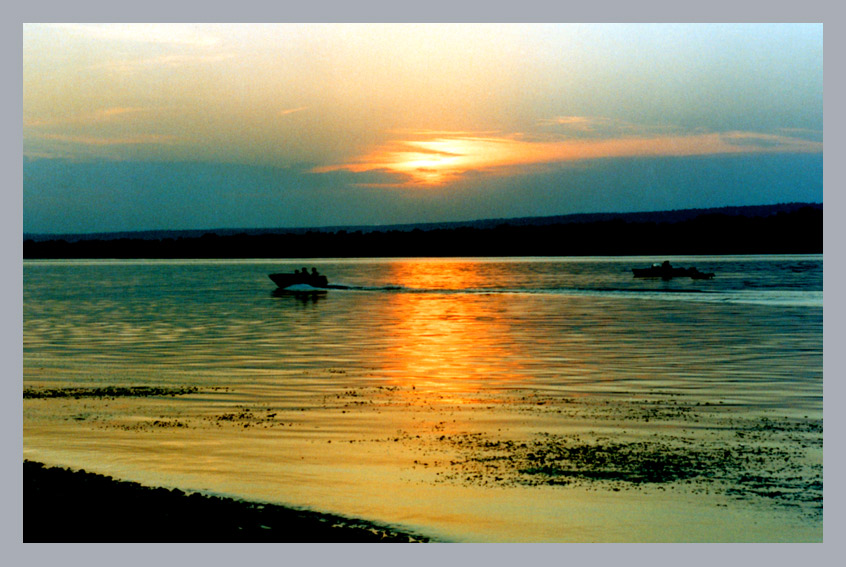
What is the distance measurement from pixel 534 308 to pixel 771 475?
40.0 meters

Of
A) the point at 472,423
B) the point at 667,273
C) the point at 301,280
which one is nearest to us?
the point at 472,423

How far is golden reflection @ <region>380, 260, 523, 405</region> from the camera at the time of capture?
23.1 m

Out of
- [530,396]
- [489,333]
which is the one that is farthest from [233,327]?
[530,396]

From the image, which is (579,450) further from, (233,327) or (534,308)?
(534,308)

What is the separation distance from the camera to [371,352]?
31.2 metres

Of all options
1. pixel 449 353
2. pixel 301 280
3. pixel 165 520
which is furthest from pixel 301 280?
pixel 165 520

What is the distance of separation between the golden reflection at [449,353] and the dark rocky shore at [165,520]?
850 centimetres

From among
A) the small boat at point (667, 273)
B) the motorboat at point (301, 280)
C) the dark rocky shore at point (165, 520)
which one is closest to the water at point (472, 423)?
the dark rocky shore at point (165, 520)

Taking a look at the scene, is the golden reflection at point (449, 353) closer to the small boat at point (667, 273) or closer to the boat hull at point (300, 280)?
the boat hull at point (300, 280)

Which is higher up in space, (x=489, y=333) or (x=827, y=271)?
(x=827, y=271)

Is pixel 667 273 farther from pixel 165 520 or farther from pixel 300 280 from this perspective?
pixel 165 520

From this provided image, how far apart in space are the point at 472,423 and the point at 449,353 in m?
12.4

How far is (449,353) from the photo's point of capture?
30.8 metres

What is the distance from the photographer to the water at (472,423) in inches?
515
